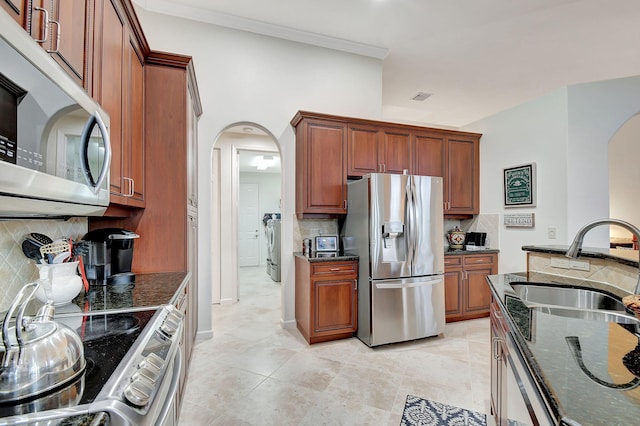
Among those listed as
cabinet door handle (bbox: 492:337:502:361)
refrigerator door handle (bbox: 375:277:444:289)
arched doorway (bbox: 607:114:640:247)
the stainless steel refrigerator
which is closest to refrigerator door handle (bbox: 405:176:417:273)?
the stainless steel refrigerator

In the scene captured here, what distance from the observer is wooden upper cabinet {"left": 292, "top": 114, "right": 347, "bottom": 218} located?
308cm

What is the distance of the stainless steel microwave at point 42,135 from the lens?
0.67 meters

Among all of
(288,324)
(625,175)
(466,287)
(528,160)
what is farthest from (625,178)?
(288,324)

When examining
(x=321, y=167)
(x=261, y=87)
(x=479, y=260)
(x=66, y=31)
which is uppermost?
(x=261, y=87)

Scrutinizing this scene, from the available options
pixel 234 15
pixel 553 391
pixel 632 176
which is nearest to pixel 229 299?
pixel 234 15

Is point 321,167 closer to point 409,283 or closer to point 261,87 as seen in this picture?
point 261,87

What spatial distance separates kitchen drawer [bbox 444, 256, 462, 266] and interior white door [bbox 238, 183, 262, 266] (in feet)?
18.1

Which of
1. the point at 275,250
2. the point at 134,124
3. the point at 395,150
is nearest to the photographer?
the point at 134,124

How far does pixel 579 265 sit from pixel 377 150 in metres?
2.15

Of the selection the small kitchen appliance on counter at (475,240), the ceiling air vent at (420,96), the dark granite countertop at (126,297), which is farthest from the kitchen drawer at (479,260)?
the dark granite countertop at (126,297)

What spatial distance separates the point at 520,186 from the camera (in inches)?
147

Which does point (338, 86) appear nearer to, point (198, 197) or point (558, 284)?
point (198, 197)

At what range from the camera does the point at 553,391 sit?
2.02 feet

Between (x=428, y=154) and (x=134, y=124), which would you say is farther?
(x=428, y=154)
